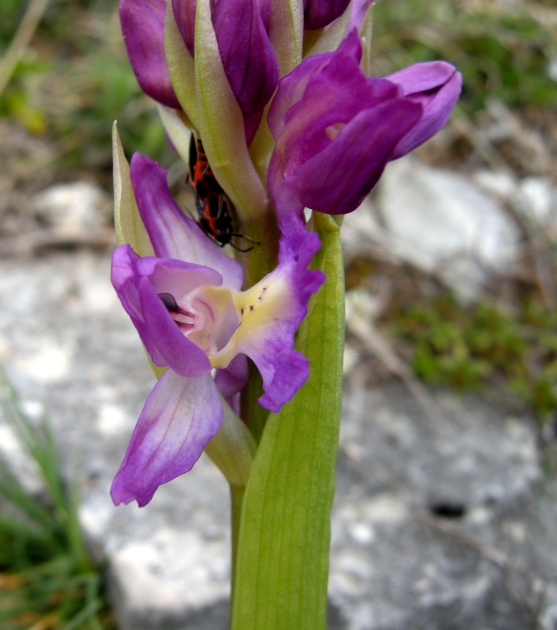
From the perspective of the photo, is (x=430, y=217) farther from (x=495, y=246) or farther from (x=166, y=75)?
(x=166, y=75)

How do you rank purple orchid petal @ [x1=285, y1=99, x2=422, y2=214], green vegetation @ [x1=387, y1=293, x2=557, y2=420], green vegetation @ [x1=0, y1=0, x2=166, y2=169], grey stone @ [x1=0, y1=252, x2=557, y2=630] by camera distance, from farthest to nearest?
green vegetation @ [x1=0, y1=0, x2=166, y2=169] < green vegetation @ [x1=387, y1=293, x2=557, y2=420] < grey stone @ [x1=0, y1=252, x2=557, y2=630] < purple orchid petal @ [x1=285, y1=99, x2=422, y2=214]

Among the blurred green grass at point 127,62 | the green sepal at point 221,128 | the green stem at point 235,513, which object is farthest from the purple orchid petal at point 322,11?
the blurred green grass at point 127,62

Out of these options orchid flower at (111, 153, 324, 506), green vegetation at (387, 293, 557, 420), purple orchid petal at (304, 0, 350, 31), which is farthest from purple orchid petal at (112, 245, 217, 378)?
green vegetation at (387, 293, 557, 420)

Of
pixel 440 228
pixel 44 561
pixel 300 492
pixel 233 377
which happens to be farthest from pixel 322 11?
pixel 440 228

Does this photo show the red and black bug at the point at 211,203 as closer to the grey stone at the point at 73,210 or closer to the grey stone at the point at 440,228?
the grey stone at the point at 440,228

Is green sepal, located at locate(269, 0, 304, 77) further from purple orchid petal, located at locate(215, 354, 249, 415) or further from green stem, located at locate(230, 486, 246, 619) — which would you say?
green stem, located at locate(230, 486, 246, 619)

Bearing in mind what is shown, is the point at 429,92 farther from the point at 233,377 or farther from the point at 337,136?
the point at 233,377
